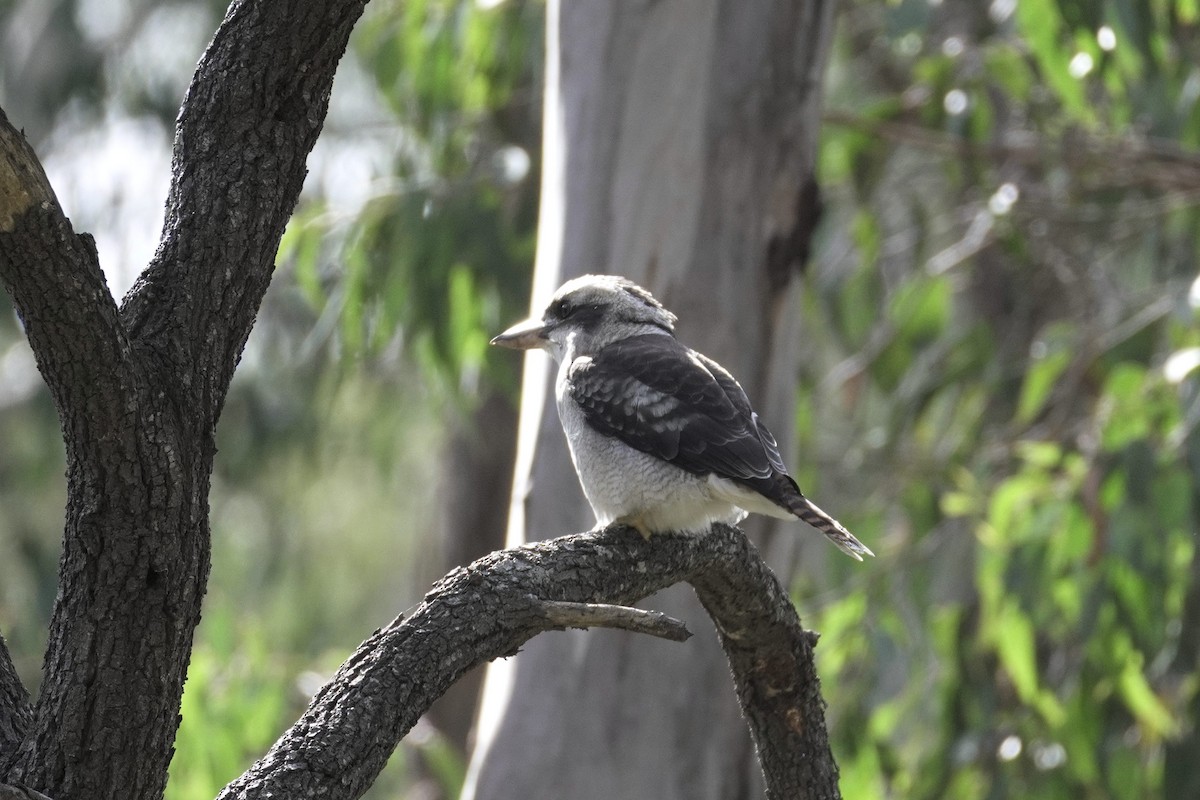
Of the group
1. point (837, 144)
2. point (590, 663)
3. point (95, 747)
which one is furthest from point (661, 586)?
point (837, 144)

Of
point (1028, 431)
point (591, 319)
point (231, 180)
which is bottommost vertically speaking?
point (231, 180)

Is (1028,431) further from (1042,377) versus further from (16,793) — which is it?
(16,793)

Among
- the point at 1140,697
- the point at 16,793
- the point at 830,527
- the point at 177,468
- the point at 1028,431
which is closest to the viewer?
the point at 16,793

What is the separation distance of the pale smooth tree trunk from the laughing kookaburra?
1.58 feet

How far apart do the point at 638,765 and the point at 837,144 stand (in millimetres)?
2837

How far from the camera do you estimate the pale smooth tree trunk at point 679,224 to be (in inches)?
130

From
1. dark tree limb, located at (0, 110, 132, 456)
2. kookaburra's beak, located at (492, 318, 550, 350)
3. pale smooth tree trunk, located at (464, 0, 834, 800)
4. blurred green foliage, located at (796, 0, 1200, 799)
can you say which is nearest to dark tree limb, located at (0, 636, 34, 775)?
dark tree limb, located at (0, 110, 132, 456)

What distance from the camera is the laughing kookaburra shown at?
241cm

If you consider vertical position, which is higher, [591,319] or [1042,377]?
[1042,377]

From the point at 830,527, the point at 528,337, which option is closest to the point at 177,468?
the point at 830,527

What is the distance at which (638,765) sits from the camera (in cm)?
325

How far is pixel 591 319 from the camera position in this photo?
9.50ft

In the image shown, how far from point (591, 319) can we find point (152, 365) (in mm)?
1445

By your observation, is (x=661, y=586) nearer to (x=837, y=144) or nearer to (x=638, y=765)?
(x=638, y=765)
